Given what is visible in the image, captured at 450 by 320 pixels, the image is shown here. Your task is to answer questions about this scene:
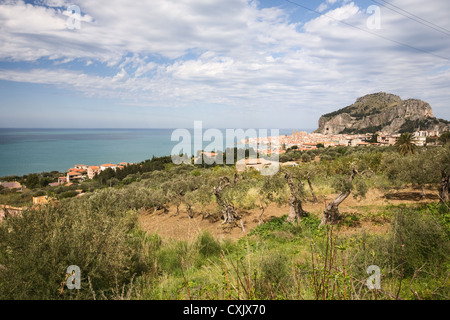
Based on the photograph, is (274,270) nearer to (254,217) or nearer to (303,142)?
(254,217)

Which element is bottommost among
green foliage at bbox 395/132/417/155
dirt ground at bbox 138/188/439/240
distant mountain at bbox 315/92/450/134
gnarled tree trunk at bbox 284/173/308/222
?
dirt ground at bbox 138/188/439/240

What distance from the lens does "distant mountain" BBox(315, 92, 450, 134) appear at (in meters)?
109

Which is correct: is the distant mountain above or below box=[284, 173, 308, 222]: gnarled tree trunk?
above

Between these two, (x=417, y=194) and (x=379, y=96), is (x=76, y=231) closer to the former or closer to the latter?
(x=417, y=194)

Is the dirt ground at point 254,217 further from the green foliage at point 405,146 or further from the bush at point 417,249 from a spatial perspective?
the green foliage at point 405,146

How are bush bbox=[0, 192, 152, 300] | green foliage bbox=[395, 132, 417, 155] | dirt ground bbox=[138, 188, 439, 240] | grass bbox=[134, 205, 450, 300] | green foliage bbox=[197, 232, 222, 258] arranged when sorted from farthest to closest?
green foliage bbox=[395, 132, 417, 155], dirt ground bbox=[138, 188, 439, 240], green foliage bbox=[197, 232, 222, 258], bush bbox=[0, 192, 152, 300], grass bbox=[134, 205, 450, 300]

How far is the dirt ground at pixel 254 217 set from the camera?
8797mm

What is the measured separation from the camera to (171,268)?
5.75 m

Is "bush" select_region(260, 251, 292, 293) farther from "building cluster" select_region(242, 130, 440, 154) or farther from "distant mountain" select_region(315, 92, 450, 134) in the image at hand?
"distant mountain" select_region(315, 92, 450, 134)

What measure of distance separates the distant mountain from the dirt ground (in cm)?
11438

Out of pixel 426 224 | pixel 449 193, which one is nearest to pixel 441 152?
pixel 449 193

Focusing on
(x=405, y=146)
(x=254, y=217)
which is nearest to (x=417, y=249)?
(x=254, y=217)

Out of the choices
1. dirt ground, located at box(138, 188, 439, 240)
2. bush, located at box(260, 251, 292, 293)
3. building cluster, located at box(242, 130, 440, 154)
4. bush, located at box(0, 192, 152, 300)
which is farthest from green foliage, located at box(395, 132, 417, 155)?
bush, located at box(0, 192, 152, 300)
